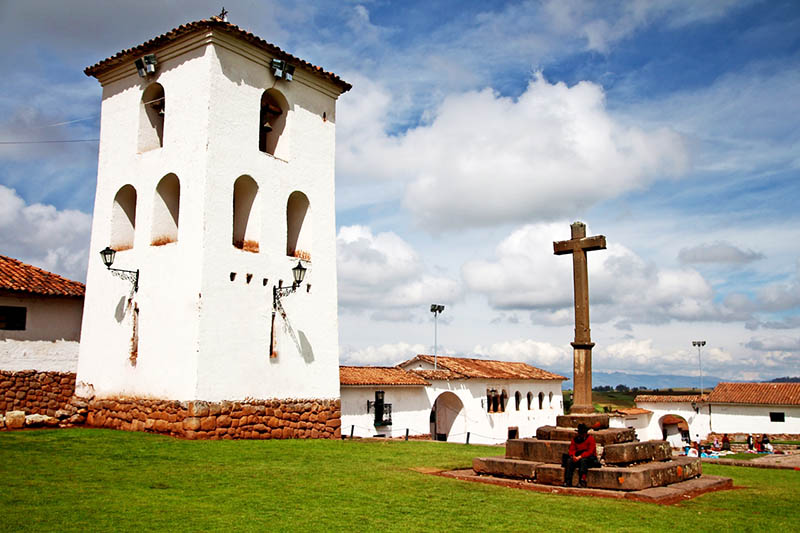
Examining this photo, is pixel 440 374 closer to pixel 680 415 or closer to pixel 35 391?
pixel 35 391

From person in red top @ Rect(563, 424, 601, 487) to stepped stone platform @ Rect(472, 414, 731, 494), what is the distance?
0.32 ft

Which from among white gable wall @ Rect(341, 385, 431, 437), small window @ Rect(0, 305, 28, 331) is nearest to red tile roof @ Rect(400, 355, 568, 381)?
white gable wall @ Rect(341, 385, 431, 437)

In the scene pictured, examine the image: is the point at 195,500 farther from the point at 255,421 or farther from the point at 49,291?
the point at 49,291

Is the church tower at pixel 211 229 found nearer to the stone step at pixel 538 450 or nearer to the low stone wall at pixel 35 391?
the low stone wall at pixel 35 391

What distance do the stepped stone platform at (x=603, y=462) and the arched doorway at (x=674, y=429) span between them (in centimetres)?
3379

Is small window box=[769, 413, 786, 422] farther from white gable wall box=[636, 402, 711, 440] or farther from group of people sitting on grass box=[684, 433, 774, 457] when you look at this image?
white gable wall box=[636, 402, 711, 440]

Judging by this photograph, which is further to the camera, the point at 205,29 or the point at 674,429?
the point at 674,429

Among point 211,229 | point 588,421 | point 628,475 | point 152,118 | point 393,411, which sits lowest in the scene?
point 628,475

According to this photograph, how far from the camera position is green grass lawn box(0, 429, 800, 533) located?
22.2 ft

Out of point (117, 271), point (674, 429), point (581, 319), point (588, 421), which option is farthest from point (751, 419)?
point (117, 271)

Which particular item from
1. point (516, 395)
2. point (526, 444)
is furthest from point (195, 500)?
point (516, 395)

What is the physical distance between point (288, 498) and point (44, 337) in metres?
12.1

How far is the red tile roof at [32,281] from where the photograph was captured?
16.8m

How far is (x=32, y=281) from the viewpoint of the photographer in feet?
57.7
